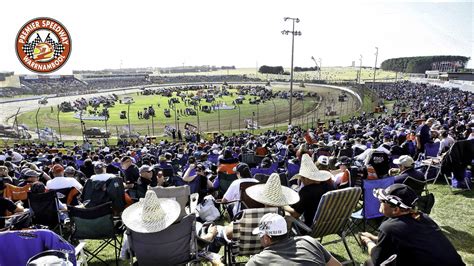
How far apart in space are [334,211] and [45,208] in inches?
178

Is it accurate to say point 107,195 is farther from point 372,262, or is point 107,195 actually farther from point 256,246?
point 372,262

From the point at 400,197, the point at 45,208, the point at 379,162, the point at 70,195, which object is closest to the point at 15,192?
the point at 70,195

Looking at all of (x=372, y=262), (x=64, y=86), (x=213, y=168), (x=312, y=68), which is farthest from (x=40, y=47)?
(x=312, y=68)

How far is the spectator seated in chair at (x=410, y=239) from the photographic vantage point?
273 cm

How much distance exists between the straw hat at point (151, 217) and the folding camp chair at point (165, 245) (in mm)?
100

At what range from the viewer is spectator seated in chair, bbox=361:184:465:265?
2.73 meters

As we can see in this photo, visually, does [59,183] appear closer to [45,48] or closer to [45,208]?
[45,208]

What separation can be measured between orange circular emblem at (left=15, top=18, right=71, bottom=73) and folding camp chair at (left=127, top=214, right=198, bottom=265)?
1260 centimetres

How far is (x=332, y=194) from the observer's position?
13.4ft

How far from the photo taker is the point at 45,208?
5289mm

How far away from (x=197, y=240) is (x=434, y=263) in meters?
2.66

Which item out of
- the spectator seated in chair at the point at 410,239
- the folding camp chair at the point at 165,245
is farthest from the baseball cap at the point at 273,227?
the folding camp chair at the point at 165,245

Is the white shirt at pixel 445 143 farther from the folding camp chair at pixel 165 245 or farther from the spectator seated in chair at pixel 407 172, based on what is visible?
the folding camp chair at pixel 165 245

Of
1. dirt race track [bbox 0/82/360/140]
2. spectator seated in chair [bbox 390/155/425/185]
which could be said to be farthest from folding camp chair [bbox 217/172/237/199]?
dirt race track [bbox 0/82/360/140]
